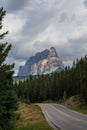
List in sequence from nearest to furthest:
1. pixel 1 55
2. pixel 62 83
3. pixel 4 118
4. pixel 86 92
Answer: pixel 1 55, pixel 4 118, pixel 86 92, pixel 62 83

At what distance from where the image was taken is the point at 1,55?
29.9 metres

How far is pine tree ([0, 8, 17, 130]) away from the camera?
30.6 m

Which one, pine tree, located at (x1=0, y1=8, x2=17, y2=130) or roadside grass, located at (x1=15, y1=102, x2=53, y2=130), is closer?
pine tree, located at (x1=0, y1=8, x2=17, y2=130)

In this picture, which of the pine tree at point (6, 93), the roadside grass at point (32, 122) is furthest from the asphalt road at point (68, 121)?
the pine tree at point (6, 93)

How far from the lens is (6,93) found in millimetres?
36719

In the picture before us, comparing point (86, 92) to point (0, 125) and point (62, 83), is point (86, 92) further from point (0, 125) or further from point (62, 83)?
point (0, 125)

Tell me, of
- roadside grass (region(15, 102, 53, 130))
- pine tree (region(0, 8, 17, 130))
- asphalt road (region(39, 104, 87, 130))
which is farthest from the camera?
asphalt road (region(39, 104, 87, 130))

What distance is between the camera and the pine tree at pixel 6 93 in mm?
30562

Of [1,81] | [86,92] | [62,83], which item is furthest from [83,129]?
[62,83]

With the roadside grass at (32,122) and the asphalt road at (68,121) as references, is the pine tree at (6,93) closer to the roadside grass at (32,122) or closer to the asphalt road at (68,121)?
the roadside grass at (32,122)

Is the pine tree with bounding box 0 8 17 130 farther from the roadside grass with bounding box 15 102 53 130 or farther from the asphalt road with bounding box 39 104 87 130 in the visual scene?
the asphalt road with bounding box 39 104 87 130

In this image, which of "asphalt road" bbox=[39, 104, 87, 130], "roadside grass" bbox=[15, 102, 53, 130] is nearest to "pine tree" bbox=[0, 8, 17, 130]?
"roadside grass" bbox=[15, 102, 53, 130]

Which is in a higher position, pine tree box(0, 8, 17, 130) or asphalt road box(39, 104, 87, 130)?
pine tree box(0, 8, 17, 130)

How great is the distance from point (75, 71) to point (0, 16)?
144486mm
